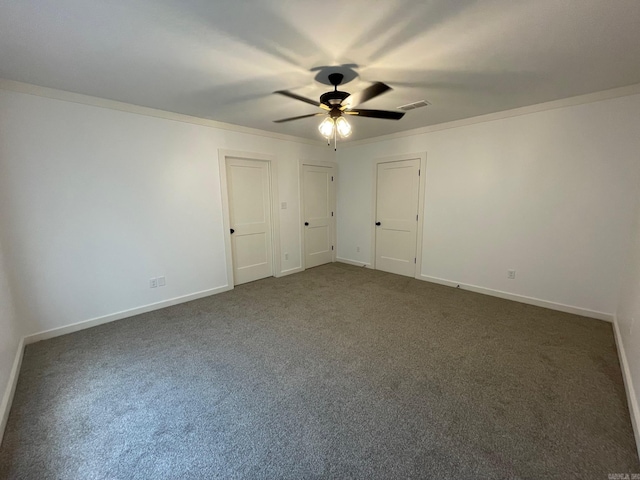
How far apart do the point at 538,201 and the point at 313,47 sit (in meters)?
3.26

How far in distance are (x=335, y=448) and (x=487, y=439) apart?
0.92 m

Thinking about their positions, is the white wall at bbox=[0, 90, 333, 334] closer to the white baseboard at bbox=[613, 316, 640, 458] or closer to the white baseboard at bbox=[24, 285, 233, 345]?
the white baseboard at bbox=[24, 285, 233, 345]

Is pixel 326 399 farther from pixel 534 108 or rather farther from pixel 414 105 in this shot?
pixel 534 108

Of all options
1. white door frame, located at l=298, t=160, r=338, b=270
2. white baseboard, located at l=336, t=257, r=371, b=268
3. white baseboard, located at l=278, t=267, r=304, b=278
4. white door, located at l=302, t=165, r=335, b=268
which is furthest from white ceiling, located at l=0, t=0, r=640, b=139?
white baseboard, located at l=336, t=257, r=371, b=268

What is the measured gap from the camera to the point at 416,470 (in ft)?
4.61

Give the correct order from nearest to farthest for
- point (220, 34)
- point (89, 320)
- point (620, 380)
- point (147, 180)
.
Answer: point (220, 34) → point (620, 380) → point (89, 320) → point (147, 180)

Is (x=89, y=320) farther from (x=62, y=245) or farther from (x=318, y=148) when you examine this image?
(x=318, y=148)

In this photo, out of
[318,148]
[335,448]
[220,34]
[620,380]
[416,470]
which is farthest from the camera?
[318,148]


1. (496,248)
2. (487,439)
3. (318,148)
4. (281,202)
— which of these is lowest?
(487,439)

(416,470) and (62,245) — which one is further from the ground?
(62,245)

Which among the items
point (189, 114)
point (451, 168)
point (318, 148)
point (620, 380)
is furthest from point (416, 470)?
point (318, 148)

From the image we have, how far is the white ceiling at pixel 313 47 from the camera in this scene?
155 centimetres

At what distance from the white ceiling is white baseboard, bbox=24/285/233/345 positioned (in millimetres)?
2472

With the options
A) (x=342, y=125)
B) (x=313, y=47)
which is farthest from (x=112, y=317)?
(x=313, y=47)
